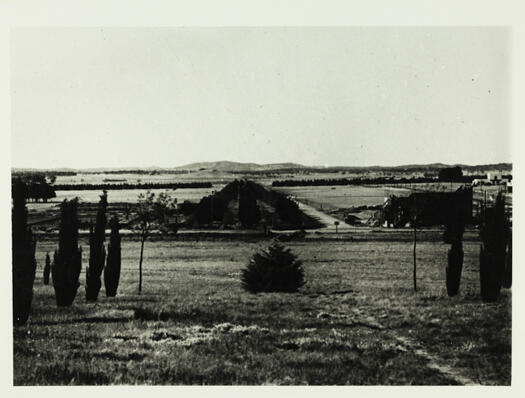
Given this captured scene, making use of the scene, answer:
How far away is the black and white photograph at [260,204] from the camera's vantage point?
7.46m

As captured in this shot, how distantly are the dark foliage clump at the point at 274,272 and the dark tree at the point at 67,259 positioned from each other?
7.57ft

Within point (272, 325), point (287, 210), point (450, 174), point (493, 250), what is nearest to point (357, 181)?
point (287, 210)

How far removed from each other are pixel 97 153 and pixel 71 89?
927 millimetres

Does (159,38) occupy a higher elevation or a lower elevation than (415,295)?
higher

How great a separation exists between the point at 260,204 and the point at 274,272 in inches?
37.5

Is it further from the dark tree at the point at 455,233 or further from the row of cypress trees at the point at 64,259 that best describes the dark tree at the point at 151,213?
the dark tree at the point at 455,233

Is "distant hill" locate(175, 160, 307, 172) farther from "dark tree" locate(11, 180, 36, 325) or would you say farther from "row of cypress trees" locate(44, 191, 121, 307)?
"dark tree" locate(11, 180, 36, 325)

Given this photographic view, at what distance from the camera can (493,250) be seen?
7.65 m

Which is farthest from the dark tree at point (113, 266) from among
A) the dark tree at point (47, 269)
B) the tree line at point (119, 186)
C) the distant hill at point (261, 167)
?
the distant hill at point (261, 167)

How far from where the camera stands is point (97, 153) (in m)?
7.76
